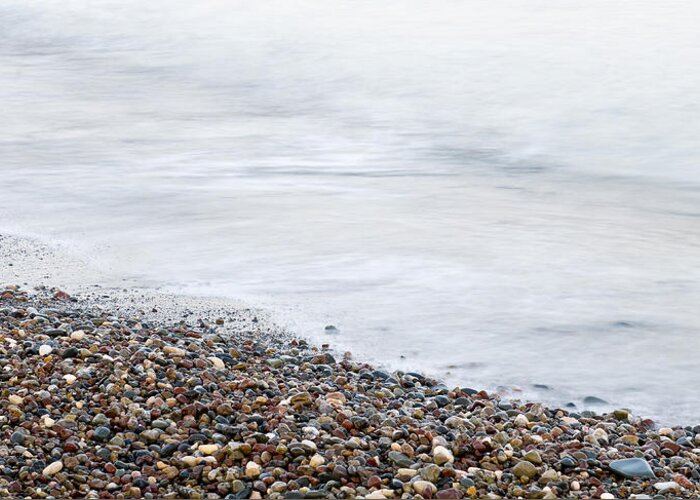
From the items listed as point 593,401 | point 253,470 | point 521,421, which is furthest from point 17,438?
point 593,401

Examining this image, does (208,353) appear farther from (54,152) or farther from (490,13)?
(490,13)

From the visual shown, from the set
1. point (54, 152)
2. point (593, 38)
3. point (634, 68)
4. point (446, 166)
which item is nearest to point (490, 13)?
point (593, 38)

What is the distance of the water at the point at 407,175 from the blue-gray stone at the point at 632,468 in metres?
1.16

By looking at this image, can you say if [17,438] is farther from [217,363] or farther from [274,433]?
[217,363]

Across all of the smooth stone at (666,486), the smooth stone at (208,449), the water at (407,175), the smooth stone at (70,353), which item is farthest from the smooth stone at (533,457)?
the smooth stone at (70,353)

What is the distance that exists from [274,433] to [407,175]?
6778mm

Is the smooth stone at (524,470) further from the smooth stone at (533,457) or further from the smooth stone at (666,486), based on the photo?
the smooth stone at (666,486)

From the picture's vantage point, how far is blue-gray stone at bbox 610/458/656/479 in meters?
3.49

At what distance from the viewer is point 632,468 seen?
3510mm

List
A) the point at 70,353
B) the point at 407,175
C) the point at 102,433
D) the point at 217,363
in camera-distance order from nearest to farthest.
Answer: the point at 102,433 < the point at 70,353 < the point at 217,363 < the point at 407,175

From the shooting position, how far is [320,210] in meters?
8.58

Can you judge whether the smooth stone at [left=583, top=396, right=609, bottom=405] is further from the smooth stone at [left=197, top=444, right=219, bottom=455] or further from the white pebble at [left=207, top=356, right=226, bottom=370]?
the smooth stone at [left=197, top=444, right=219, bottom=455]

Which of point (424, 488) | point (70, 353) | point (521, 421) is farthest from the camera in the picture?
point (70, 353)

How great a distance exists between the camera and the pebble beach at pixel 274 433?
3.31 m
